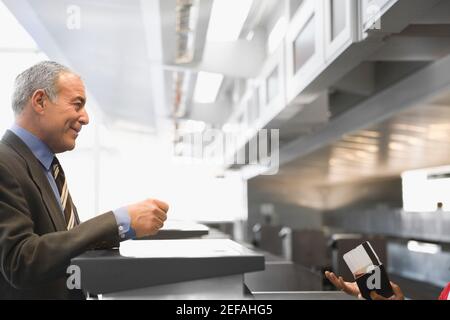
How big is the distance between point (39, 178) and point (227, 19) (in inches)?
98.2

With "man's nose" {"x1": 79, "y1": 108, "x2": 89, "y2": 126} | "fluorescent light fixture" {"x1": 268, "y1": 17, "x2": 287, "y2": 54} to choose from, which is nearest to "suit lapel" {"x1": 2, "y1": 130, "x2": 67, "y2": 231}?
"man's nose" {"x1": 79, "y1": 108, "x2": 89, "y2": 126}

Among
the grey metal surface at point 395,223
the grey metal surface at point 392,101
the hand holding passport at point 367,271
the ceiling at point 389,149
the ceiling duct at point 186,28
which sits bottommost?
the grey metal surface at point 395,223

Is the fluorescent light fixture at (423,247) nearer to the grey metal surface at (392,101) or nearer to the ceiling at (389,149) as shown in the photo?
the ceiling at (389,149)

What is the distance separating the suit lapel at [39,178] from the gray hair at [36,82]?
6 cm

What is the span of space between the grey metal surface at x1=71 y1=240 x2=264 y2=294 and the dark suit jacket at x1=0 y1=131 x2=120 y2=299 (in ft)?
0.22

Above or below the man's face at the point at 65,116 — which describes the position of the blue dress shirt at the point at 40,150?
below

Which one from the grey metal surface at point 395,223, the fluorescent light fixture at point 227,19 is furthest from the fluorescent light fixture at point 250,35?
the grey metal surface at point 395,223

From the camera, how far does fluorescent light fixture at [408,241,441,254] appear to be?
756 cm

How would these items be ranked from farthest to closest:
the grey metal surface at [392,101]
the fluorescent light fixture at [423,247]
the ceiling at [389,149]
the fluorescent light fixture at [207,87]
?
the fluorescent light fixture at [423,247] → the fluorescent light fixture at [207,87] → the ceiling at [389,149] → the grey metal surface at [392,101]

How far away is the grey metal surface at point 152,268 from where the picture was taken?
28.5 inches

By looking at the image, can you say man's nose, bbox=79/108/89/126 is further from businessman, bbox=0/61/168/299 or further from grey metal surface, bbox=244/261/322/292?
grey metal surface, bbox=244/261/322/292

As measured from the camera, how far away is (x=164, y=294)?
75 centimetres

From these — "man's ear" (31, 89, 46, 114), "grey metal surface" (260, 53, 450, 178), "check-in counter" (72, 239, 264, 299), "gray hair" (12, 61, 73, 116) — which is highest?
"grey metal surface" (260, 53, 450, 178)

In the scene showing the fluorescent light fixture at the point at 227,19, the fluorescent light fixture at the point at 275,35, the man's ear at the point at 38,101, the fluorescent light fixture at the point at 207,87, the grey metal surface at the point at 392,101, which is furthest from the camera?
the fluorescent light fixture at the point at 207,87
